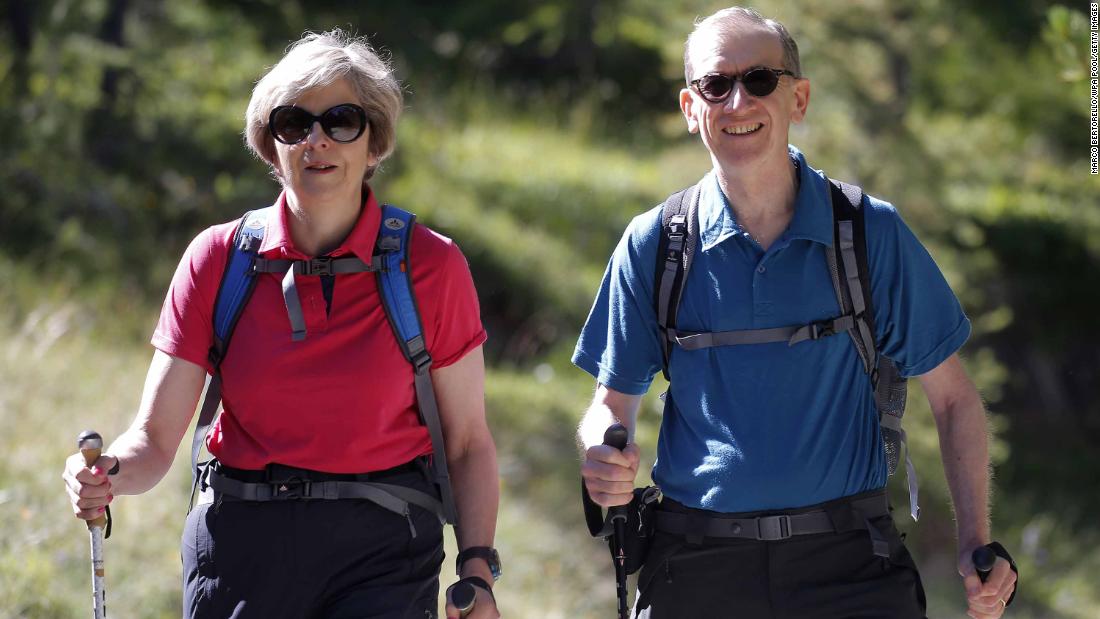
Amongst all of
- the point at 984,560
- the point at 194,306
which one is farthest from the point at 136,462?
the point at 984,560

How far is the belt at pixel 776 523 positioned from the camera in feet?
9.68

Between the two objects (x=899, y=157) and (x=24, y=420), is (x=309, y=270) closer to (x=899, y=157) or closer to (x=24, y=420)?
(x=24, y=420)

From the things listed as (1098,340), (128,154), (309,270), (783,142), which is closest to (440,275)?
(309,270)

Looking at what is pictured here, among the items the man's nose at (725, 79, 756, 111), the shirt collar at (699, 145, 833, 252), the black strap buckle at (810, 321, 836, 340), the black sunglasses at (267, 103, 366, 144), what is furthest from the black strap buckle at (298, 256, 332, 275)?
the black strap buckle at (810, 321, 836, 340)

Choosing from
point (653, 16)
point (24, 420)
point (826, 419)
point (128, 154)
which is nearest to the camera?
point (826, 419)

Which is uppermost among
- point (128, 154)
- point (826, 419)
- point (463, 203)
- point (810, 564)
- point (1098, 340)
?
point (128, 154)

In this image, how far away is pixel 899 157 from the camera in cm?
988

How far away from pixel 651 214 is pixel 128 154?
32.9 feet

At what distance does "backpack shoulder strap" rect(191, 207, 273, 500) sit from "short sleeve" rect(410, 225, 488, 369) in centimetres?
39

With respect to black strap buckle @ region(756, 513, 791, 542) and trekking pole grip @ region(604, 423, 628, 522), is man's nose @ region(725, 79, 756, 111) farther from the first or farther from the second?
black strap buckle @ region(756, 513, 791, 542)

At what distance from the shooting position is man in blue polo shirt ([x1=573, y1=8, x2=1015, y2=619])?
296 centimetres

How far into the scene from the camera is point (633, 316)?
315 centimetres

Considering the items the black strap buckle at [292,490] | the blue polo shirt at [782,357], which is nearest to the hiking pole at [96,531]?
the black strap buckle at [292,490]

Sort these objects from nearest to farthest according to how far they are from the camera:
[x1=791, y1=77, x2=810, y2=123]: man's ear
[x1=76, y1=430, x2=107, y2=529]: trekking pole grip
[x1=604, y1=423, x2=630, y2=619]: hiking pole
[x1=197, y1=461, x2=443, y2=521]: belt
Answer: [x1=76, y1=430, x2=107, y2=529]: trekking pole grip
[x1=197, y1=461, x2=443, y2=521]: belt
[x1=604, y1=423, x2=630, y2=619]: hiking pole
[x1=791, y1=77, x2=810, y2=123]: man's ear
